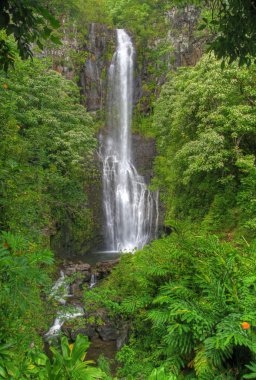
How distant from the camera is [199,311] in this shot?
394 centimetres

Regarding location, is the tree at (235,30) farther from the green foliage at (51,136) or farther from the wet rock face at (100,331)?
the green foliage at (51,136)

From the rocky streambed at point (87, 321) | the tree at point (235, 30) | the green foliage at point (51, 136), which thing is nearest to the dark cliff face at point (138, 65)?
the green foliage at point (51, 136)

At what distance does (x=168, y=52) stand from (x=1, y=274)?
2420 cm

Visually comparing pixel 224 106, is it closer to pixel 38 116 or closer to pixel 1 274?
pixel 38 116

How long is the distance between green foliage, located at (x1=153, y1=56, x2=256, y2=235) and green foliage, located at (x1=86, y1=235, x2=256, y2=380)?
348cm

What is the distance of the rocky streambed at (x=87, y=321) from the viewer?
311 inches

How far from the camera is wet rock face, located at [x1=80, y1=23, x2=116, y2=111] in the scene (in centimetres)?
2406

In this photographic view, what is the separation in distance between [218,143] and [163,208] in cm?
1058

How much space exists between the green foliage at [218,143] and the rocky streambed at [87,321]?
3817 mm

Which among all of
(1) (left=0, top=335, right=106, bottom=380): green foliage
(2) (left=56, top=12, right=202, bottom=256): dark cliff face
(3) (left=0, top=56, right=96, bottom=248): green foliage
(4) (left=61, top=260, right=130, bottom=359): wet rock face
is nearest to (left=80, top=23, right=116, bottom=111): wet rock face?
(2) (left=56, top=12, right=202, bottom=256): dark cliff face

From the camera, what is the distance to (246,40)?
3.19 m

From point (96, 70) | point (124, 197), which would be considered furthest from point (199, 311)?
point (96, 70)

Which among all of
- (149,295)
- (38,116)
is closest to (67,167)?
(38,116)

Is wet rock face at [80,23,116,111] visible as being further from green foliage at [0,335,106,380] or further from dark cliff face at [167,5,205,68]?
green foliage at [0,335,106,380]
